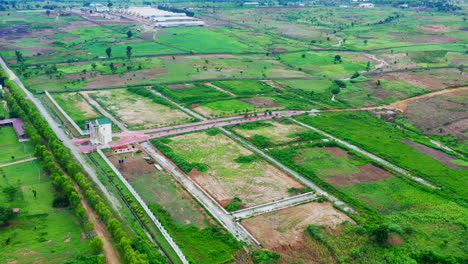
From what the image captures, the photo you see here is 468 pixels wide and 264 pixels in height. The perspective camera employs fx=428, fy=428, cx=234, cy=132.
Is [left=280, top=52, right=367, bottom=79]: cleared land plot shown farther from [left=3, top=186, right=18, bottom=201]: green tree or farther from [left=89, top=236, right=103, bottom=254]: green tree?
[left=89, top=236, right=103, bottom=254]: green tree

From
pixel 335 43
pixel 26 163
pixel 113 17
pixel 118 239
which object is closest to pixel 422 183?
pixel 118 239

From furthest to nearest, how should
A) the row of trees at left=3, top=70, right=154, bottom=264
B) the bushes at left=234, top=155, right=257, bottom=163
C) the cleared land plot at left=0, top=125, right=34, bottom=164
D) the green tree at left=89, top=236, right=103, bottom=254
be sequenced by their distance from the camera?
the bushes at left=234, top=155, right=257, bottom=163 → the cleared land plot at left=0, top=125, right=34, bottom=164 → the row of trees at left=3, top=70, right=154, bottom=264 → the green tree at left=89, top=236, right=103, bottom=254

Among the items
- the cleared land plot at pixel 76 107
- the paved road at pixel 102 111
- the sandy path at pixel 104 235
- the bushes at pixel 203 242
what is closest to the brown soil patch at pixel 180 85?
the paved road at pixel 102 111

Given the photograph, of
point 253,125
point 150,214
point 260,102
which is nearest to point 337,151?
point 253,125

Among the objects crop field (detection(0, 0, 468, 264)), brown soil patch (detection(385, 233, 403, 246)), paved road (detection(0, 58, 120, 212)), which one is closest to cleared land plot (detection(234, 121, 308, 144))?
crop field (detection(0, 0, 468, 264))

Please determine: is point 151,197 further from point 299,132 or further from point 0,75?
point 0,75

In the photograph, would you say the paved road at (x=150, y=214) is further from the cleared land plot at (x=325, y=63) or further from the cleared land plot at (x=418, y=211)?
the cleared land plot at (x=325, y=63)

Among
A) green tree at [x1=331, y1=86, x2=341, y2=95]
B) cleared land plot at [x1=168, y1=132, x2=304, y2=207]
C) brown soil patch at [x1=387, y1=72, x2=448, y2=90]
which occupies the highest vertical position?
brown soil patch at [x1=387, y1=72, x2=448, y2=90]

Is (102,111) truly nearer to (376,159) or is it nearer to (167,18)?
(376,159)
